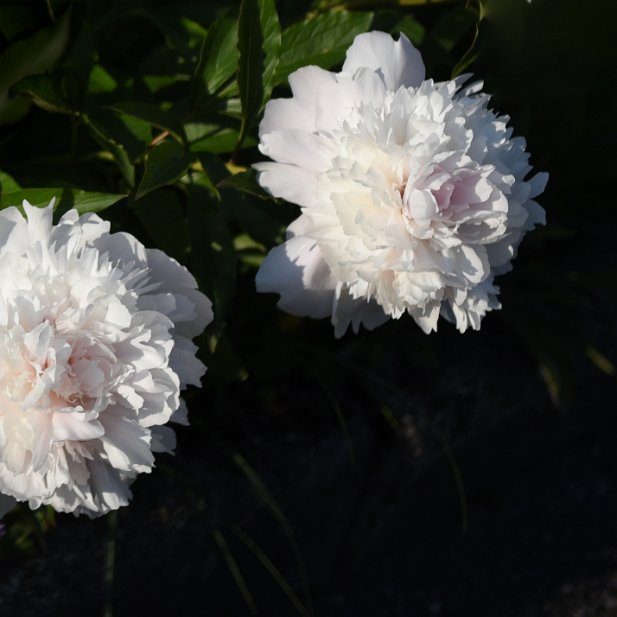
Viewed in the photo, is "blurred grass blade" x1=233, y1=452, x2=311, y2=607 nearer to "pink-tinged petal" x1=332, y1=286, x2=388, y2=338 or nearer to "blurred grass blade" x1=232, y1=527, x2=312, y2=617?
"blurred grass blade" x1=232, y1=527, x2=312, y2=617

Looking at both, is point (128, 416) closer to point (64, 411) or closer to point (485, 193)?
point (64, 411)


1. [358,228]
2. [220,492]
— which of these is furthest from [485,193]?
[220,492]

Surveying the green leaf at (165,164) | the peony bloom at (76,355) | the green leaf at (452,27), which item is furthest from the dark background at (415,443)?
the peony bloom at (76,355)

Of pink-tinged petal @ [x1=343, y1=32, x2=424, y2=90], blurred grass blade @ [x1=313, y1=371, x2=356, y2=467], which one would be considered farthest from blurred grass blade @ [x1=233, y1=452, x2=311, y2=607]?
pink-tinged petal @ [x1=343, y1=32, x2=424, y2=90]

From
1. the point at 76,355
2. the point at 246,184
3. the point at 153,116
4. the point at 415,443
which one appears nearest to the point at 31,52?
the point at 153,116

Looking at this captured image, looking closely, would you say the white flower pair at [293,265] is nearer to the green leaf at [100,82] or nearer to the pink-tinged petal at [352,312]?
the pink-tinged petal at [352,312]

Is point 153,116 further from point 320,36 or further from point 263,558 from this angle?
point 263,558
